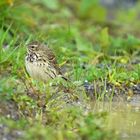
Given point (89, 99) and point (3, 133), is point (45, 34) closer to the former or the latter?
point (89, 99)

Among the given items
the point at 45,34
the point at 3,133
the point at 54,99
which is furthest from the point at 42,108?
the point at 45,34

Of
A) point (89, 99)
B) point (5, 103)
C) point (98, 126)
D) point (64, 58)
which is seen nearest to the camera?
point (98, 126)

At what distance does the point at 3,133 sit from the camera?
6559 millimetres

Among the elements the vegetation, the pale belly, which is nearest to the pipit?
the pale belly

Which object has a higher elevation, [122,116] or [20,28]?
Answer: [20,28]

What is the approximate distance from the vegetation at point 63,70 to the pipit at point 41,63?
14 centimetres

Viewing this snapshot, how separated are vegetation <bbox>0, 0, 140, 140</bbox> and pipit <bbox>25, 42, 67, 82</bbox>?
0.46ft

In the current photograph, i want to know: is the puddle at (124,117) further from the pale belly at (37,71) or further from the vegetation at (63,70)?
the pale belly at (37,71)

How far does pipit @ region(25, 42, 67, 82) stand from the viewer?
8406mm

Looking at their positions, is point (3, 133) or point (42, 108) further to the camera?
point (42, 108)

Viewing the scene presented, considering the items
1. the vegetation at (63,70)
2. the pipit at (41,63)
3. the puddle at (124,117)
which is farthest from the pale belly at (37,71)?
the puddle at (124,117)

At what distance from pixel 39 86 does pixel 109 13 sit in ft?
29.3

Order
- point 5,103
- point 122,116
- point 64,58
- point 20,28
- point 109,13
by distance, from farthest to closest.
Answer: point 109,13 < point 20,28 < point 64,58 < point 122,116 < point 5,103

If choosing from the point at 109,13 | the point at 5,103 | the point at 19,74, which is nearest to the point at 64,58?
the point at 19,74
